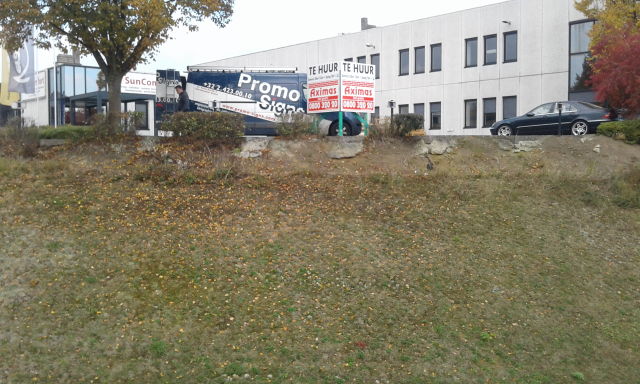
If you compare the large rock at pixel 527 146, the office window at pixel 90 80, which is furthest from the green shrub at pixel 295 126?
the office window at pixel 90 80

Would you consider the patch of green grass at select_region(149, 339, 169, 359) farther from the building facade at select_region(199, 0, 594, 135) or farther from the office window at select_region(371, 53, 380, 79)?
the office window at select_region(371, 53, 380, 79)

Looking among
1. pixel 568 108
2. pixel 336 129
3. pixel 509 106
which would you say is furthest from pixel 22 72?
pixel 568 108

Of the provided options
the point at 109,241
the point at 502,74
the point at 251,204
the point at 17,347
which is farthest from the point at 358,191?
the point at 502,74

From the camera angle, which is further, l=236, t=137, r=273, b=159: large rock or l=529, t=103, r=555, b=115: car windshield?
l=529, t=103, r=555, b=115: car windshield

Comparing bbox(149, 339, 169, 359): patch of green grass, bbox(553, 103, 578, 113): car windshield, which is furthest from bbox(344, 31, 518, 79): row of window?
bbox(149, 339, 169, 359): patch of green grass

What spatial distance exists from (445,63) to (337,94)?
21.3 m

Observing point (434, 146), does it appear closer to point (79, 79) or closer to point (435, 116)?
point (435, 116)

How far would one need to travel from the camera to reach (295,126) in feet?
52.3

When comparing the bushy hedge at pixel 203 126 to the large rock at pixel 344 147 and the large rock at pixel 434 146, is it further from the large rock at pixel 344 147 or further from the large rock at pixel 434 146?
the large rock at pixel 434 146

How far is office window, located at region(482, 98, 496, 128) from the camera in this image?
35094mm

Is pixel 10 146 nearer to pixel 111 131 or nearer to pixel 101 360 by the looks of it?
pixel 111 131

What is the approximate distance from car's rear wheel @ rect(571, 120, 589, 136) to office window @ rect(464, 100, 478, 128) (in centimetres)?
1528

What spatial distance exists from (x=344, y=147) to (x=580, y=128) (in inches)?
349

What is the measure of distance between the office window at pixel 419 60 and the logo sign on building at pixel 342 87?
21531mm
